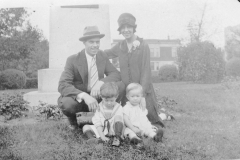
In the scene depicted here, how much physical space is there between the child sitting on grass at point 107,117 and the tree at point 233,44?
5.53 ft

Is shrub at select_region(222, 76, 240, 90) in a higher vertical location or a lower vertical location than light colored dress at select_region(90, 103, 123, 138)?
higher

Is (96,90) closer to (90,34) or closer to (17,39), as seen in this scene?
(90,34)

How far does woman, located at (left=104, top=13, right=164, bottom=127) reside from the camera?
2939 millimetres

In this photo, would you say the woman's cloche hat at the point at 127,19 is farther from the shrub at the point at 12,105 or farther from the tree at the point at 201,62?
the shrub at the point at 12,105

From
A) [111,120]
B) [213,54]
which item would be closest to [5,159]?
[111,120]

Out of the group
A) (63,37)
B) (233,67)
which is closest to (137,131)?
(233,67)

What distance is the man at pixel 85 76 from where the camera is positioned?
2.82 m

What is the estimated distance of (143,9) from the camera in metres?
3.06

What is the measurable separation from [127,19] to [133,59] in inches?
18.1

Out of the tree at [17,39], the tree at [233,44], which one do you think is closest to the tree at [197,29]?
the tree at [233,44]

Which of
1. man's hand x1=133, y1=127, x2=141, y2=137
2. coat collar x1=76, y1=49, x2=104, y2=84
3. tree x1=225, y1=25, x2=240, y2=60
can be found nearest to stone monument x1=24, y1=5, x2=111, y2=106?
coat collar x1=76, y1=49, x2=104, y2=84

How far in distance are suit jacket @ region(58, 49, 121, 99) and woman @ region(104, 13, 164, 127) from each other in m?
0.14

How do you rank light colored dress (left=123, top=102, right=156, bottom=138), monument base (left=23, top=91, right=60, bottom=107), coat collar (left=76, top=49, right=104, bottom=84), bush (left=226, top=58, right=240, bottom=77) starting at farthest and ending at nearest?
1. monument base (left=23, top=91, right=60, bottom=107)
2. bush (left=226, top=58, right=240, bottom=77)
3. coat collar (left=76, top=49, right=104, bottom=84)
4. light colored dress (left=123, top=102, right=156, bottom=138)

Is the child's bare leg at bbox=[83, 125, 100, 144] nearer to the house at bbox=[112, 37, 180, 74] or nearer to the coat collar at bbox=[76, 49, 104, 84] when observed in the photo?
the coat collar at bbox=[76, 49, 104, 84]
